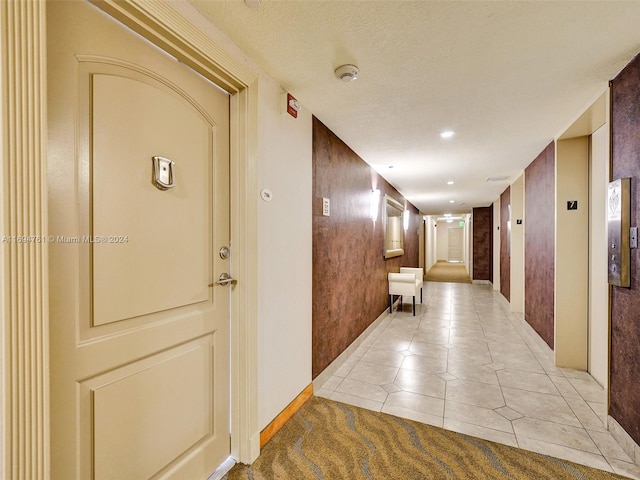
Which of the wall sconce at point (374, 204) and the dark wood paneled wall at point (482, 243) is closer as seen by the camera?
the wall sconce at point (374, 204)

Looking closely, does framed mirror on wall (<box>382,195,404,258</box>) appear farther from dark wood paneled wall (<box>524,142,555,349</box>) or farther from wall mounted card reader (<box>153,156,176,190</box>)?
wall mounted card reader (<box>153,156,176,190</box>)

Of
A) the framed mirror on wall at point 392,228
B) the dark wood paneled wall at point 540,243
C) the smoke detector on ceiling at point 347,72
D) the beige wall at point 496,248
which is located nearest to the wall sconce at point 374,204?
the framed mirror on wall at point 392,228

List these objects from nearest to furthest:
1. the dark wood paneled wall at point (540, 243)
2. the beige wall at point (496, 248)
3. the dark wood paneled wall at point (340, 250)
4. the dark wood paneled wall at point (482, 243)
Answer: the dark wood paneled wall at point (340, 250) → the dark wood paneled wall at point (540, 243) → the beige wall at point (496, 248) → the dark wood paneled wall at point (482, 243)

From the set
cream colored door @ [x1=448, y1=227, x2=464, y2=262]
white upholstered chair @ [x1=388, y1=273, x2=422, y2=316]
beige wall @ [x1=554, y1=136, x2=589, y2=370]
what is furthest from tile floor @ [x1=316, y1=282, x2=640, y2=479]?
cream colored door @ [x1=448, y1=227, x2=464, y2=262]

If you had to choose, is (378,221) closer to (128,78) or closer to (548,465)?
(548,465)

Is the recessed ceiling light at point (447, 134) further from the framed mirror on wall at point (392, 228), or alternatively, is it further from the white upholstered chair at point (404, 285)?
the white upholstered chair at point (404, 285)

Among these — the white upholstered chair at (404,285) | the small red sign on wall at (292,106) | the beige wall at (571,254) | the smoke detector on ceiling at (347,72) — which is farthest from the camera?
the white upholstered chair at (404,285)

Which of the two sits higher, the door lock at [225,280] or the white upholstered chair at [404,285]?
the door lock at [225,280]

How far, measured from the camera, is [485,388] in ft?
8.40

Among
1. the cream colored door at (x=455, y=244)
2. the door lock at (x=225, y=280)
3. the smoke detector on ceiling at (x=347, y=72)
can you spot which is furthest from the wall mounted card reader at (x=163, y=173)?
the cream colored door at (x=455, y=244)

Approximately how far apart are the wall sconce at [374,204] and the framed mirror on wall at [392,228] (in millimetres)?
377

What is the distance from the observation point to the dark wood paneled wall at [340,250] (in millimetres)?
2605

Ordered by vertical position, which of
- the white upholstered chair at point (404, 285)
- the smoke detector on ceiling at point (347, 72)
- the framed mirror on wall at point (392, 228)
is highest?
the smoke detector on ceiling at point (347, 72)

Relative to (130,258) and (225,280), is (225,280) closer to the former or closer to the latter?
(225,280)
